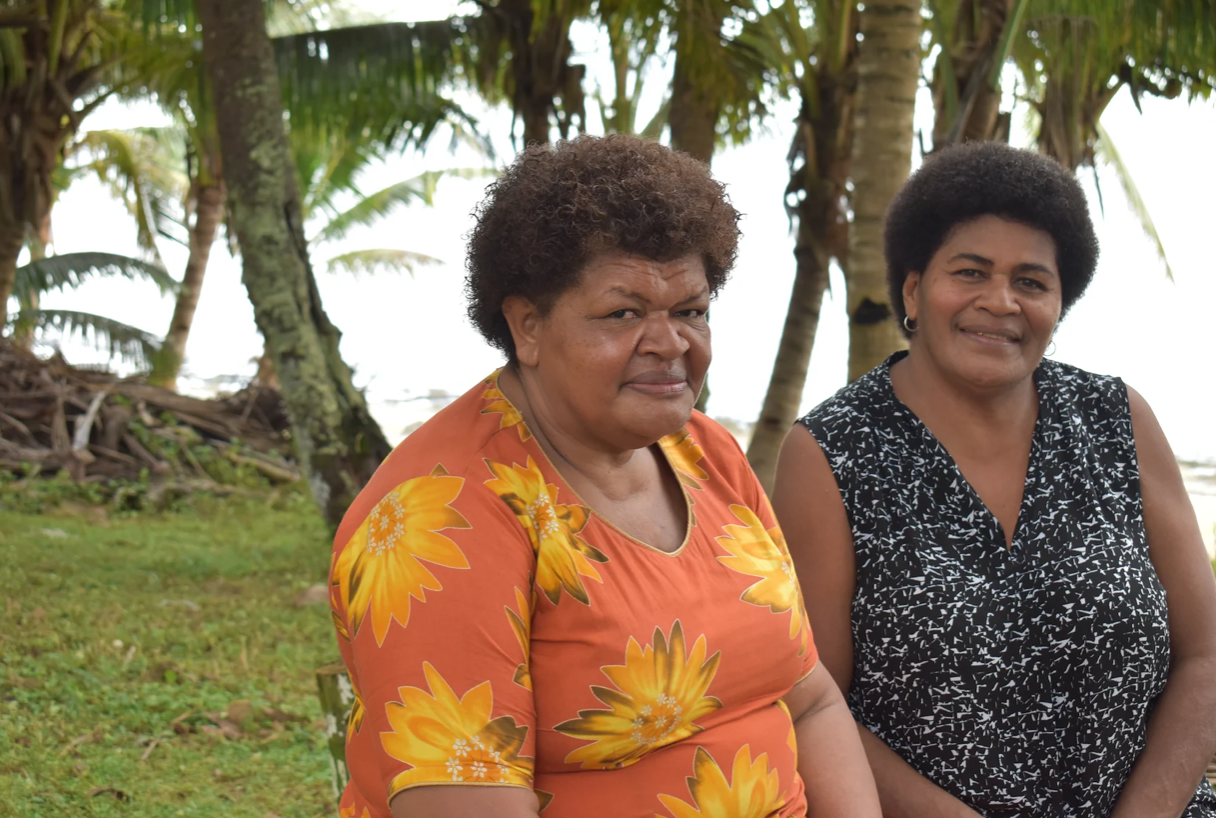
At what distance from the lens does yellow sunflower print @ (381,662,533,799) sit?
1.68 metres

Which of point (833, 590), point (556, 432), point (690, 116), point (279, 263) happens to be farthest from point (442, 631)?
point (690, 116)

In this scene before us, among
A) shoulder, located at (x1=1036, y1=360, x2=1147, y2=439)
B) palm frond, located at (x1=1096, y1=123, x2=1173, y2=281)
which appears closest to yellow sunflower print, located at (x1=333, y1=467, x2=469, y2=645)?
shoulder, located at (x1=1036, y1=360, x2=1147, y2=439)

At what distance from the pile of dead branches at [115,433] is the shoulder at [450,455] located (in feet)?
25.9

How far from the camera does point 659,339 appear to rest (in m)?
1.98

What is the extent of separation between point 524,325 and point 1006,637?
121 cm

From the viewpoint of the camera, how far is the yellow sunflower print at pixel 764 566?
2107mm

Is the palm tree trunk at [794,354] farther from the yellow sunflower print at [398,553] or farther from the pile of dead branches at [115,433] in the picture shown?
the pile of dead branches at [115,433]

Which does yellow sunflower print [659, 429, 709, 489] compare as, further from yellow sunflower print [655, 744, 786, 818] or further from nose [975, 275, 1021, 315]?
nose [975, 275, 1021, 315]

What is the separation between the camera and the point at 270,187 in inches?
224

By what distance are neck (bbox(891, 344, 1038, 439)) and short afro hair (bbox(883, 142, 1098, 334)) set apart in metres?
0.23

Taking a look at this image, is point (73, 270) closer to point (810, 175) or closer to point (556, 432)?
point (810, 175)

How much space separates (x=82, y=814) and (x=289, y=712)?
121cm

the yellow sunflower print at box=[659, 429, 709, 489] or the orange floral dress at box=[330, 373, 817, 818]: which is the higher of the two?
the yellow sunflower print at box=[659, 429, 709, 489]

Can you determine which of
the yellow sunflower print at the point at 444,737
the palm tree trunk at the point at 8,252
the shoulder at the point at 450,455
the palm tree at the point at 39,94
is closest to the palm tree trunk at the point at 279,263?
the shoulder at the point at 450,455
